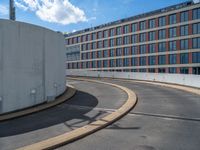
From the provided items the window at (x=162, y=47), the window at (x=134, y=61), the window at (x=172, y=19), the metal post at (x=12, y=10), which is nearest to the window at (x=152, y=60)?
the window at (x=162, y=47)

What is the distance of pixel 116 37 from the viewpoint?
7581cm

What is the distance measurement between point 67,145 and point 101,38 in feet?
245

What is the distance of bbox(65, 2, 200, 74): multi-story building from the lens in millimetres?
58219

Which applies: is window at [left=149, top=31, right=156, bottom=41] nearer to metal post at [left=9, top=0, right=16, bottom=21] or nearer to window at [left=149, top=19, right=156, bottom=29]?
window at [left=149, top=19, right=156, bottom=29]

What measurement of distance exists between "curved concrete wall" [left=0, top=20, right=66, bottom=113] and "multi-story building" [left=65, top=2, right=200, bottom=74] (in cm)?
4694

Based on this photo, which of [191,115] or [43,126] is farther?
[191,115]

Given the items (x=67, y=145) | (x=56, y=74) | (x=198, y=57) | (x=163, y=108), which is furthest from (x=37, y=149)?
(x=198, y=57)

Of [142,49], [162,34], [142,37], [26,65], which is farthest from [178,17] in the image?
[26,65]

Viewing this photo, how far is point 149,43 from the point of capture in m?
66.2

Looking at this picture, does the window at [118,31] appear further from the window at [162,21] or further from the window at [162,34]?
the window at [162,34]

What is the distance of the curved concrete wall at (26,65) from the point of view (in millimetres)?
12945

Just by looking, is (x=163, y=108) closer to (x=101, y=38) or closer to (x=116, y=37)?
(x=116, y=37)

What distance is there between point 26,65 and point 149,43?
55.1 meters

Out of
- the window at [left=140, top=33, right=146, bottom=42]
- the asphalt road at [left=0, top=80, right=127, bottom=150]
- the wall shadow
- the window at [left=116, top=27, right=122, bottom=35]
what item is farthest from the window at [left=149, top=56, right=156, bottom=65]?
the wall shadow
